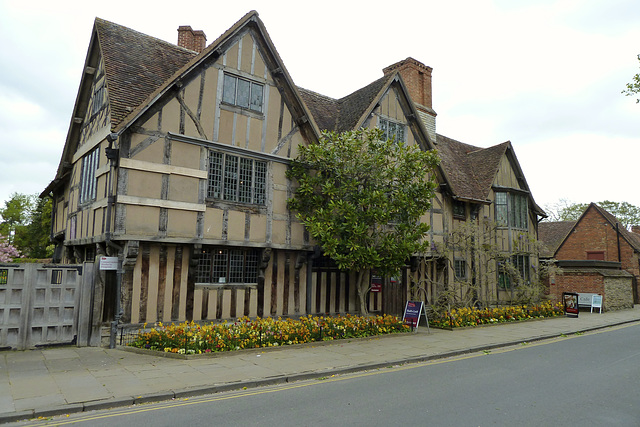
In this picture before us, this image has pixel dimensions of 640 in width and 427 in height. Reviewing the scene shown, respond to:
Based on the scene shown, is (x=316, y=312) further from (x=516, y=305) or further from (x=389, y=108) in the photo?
(x=516, y=305)

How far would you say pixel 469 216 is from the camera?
21188mm

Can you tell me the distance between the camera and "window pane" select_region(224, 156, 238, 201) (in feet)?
42.4

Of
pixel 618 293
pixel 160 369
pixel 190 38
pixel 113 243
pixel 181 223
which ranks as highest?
pixel 190 38

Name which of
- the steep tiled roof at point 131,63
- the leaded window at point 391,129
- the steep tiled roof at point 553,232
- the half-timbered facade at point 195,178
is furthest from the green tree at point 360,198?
the steep tiled roof at point 553,232

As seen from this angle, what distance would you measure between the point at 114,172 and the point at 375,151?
25.1 ft

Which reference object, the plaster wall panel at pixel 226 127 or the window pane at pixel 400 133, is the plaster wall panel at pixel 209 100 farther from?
the window pane at pixel 400 133

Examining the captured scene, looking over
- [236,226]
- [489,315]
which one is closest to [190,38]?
[236,226]

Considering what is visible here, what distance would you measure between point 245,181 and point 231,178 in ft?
1.54

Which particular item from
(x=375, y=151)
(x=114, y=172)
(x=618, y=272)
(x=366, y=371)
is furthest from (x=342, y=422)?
(x=618, y=272)

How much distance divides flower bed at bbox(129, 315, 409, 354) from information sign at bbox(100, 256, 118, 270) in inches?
70.3

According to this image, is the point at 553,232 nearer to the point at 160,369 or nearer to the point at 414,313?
the point at 414,313

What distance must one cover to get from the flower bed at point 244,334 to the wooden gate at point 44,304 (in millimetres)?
1553

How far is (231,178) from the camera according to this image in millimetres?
13023

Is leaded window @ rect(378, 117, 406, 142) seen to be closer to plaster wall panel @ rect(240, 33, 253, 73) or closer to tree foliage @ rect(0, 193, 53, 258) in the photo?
plaster wall panel @ rect(240, 33, 253, 73)
